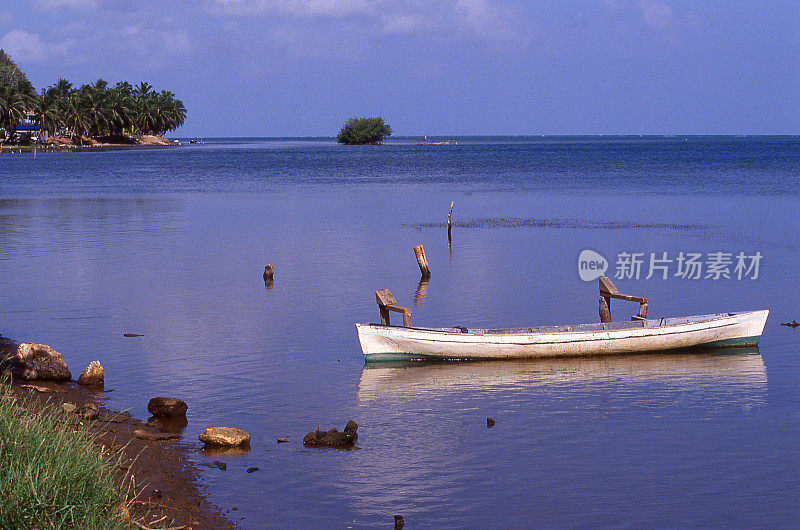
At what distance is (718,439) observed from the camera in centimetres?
1620

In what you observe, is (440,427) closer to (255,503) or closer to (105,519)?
(255,503)

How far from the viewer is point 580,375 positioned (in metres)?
20.4

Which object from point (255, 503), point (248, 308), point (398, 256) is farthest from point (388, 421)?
point (398, 256)

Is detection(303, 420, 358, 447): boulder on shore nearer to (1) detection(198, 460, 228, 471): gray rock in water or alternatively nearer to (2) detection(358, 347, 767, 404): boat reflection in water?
(1) detection(198, 460, 228, 471): gray rock in water

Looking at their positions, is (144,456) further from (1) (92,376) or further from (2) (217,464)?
(1) (92,376)

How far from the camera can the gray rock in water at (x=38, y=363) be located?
18.2 meters

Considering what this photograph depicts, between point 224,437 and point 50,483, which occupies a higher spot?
point 50,483

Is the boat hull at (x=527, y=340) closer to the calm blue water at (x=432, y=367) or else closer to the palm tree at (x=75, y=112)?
the calm blue water at (x=432, y=367)

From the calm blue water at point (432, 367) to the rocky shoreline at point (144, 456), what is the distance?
392 mm

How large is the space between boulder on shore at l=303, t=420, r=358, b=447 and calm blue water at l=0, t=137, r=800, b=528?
313 millimetres

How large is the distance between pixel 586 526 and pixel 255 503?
4.58m

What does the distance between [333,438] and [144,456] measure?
306cm
